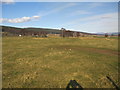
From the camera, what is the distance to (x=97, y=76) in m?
8.76

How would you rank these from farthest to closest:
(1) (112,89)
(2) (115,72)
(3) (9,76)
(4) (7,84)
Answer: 1. (2) (115,72)
2. (3) (9,76)
3. (4) (7,84)
4. (1) (112,89)

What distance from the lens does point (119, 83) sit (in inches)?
304

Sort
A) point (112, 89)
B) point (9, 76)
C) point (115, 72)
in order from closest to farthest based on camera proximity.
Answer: point (112, 89), point (9, 76), point (115, 72)

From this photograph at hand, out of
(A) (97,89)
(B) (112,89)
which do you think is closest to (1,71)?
(A) (97,89)

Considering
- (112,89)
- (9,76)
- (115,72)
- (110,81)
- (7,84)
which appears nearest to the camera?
(112,89)

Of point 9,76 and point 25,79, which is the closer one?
point 25,79

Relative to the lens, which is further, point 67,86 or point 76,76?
point 76,76

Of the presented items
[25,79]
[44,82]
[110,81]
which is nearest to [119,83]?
[110,81]

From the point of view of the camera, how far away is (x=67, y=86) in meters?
7.14

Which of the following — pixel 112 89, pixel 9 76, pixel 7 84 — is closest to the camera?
pixel 112 89

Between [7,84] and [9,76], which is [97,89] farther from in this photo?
[9,76]

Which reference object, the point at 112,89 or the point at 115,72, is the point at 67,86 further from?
the point at 115,72

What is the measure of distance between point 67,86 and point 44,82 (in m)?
1.77

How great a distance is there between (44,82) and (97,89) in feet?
12.3
